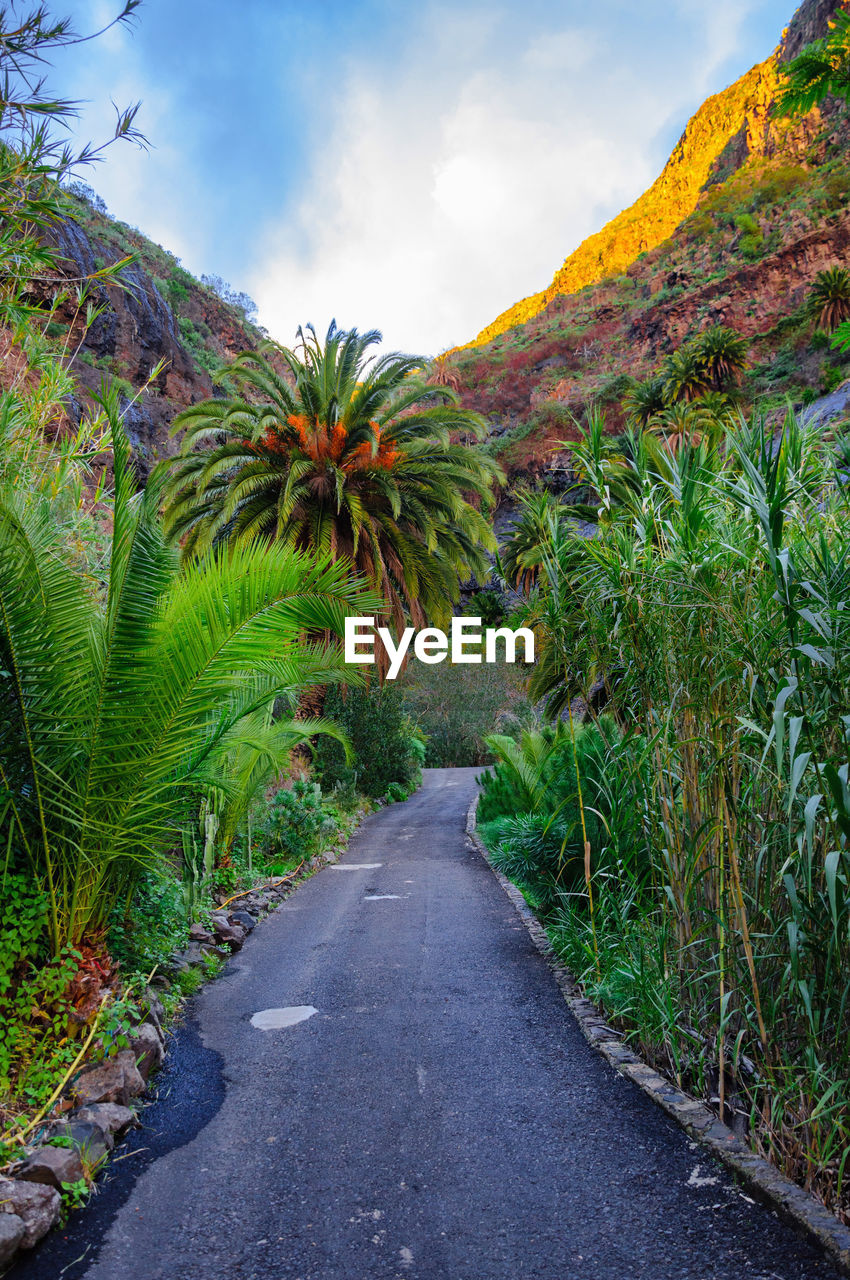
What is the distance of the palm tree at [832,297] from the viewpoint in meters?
31.0

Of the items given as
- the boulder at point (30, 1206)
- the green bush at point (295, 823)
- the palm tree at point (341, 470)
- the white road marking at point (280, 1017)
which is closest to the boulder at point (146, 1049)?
the white road marking at point (280, 1017)

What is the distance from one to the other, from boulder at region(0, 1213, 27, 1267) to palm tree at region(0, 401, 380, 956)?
1326mm

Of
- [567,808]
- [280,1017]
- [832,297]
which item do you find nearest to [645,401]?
[832,297]

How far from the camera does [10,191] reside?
3660mm

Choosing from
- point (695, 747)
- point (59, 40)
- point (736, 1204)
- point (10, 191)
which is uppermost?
point (59, 40)

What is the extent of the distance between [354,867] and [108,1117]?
706cm

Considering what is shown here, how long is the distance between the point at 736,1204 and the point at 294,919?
5.36 meters

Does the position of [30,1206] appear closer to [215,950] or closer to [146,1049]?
[146,1049]

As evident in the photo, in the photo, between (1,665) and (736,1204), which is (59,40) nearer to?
(1,665)

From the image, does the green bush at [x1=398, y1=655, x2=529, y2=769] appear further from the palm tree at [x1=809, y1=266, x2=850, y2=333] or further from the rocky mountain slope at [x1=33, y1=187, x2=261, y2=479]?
the palm tree at [x1=809, y1=266, x2=850, y2=333]

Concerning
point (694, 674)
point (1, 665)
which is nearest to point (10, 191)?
point (1, 665)

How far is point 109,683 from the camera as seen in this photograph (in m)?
3.72

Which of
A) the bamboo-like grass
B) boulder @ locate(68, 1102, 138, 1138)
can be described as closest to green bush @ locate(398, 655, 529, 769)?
the bamboo-like grass

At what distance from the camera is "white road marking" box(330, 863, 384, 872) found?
10.0 m
